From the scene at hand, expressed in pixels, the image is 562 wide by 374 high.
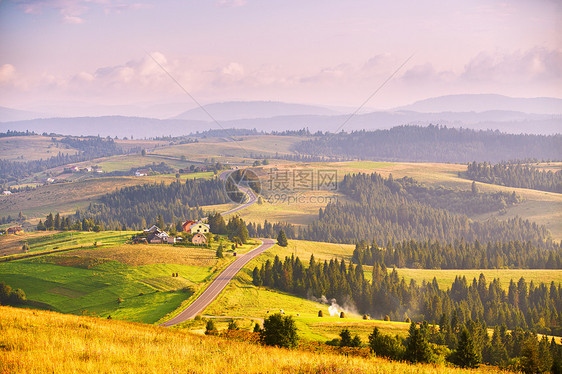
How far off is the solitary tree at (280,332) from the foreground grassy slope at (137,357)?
5.98 m

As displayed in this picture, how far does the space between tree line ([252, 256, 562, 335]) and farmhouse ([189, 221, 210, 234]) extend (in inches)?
1328

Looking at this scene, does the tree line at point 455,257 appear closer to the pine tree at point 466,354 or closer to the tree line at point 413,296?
the tree line at point 413,296

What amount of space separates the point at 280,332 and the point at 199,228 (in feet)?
325

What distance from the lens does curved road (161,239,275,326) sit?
60156mm

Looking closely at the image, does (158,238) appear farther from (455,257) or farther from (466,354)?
(466,354)

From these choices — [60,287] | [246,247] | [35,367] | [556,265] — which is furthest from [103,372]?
[556,265]

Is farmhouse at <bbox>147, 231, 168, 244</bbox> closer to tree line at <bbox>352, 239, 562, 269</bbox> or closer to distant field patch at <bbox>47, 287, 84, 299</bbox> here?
distant field patch at <bbox>47, 287, 84, 299</bbox>

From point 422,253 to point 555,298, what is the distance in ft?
126

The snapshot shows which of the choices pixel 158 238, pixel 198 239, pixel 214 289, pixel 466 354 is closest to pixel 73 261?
pixel 158 238

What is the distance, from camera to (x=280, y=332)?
27750 mm

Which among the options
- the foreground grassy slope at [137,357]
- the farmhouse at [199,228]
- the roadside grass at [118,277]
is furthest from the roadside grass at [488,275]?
the foreground grassy slope at [137,357]

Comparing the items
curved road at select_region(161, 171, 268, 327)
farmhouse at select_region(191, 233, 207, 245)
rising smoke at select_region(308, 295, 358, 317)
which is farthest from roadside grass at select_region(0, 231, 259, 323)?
rising smoke at select_region(308, 295, 358, 317)

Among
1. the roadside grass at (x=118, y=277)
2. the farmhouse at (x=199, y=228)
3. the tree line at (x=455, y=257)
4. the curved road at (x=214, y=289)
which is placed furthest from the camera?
the tree line at (x=455, y=257)

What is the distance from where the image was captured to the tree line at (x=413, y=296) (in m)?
88.0
